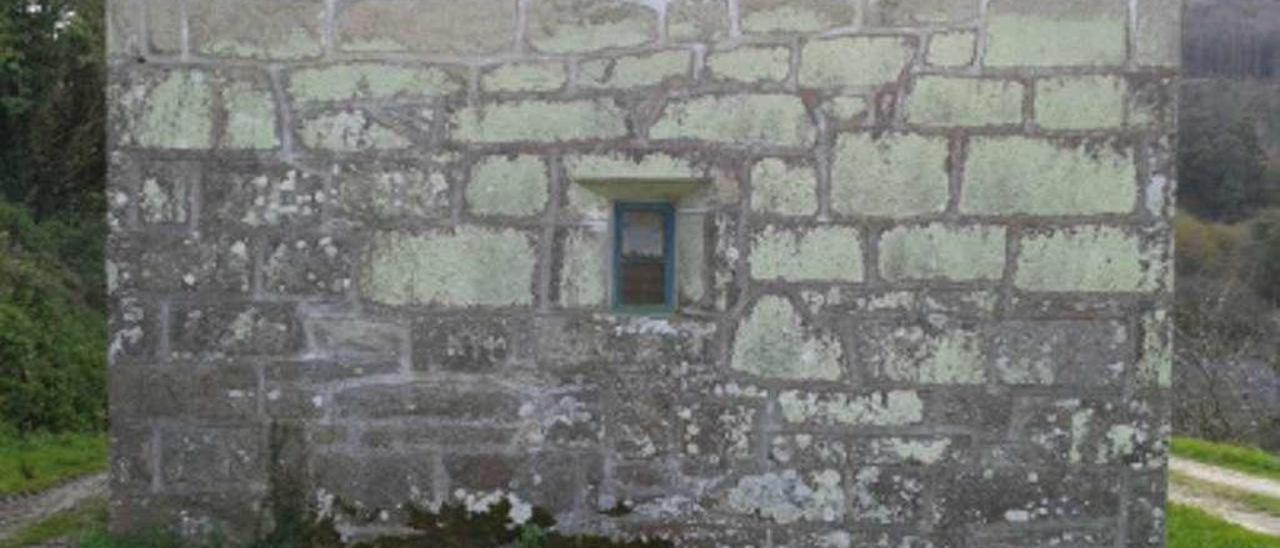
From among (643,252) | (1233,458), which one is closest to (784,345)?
(643,252)

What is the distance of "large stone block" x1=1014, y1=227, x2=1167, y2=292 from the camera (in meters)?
4.57

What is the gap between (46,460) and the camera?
8.32 metres

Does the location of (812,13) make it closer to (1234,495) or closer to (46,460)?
(46,460)

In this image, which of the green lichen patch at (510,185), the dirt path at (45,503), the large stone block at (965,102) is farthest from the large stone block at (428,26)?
the dirt path at (45,503)

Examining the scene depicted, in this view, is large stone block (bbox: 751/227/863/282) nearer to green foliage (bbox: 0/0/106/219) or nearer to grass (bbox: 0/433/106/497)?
grass (bbox: 0/433/106/497)

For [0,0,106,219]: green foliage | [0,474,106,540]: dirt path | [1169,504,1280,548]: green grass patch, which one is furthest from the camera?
[0,0,106,219]: green foliage

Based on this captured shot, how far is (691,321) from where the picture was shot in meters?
4.68

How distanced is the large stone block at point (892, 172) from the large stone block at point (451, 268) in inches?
43.0

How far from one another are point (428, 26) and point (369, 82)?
28 cm

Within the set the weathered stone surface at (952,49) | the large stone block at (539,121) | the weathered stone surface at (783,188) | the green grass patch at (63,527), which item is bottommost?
the green grass patch at (63,527)

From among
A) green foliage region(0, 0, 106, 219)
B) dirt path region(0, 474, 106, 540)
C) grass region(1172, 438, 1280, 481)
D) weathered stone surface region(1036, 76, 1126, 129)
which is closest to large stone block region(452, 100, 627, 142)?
weathered stone surface region(1036, 76, 1126, 129)

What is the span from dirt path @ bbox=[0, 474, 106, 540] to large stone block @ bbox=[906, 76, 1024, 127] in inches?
158

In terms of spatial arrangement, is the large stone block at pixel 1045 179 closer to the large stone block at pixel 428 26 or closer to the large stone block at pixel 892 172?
the large stone block at pixel 892 172

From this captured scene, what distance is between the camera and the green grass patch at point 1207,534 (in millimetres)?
7254
